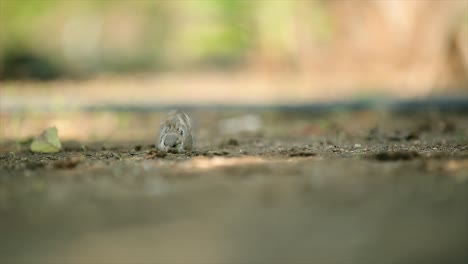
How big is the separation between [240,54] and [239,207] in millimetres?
20582

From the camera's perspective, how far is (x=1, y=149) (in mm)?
6020

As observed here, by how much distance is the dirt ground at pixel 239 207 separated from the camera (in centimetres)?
301

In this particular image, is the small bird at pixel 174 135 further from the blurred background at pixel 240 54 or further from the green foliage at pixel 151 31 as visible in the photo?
the green foliage at pixel 151 31

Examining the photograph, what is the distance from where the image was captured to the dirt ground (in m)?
3.01

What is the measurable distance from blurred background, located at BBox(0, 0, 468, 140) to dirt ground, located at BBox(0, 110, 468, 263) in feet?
15.1

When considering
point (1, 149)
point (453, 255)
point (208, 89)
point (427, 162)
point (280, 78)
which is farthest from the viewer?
point (280, 78)

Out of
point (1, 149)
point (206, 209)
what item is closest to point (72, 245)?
point (206, 209)

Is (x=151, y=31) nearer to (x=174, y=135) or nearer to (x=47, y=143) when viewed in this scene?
(x=47, y=143)

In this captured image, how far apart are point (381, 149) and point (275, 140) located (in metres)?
1.51

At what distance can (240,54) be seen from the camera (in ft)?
78.0

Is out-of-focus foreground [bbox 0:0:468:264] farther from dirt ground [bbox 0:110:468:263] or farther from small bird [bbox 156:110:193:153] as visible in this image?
small bird [bbox 156:110:193:153]

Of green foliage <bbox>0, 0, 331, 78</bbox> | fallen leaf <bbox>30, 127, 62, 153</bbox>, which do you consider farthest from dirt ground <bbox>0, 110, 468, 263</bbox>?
green foliage <bbox>0, 0, 331, 78</bbox>

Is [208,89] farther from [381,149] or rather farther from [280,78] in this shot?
[381,149]

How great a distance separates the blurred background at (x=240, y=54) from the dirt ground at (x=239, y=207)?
460 cm
